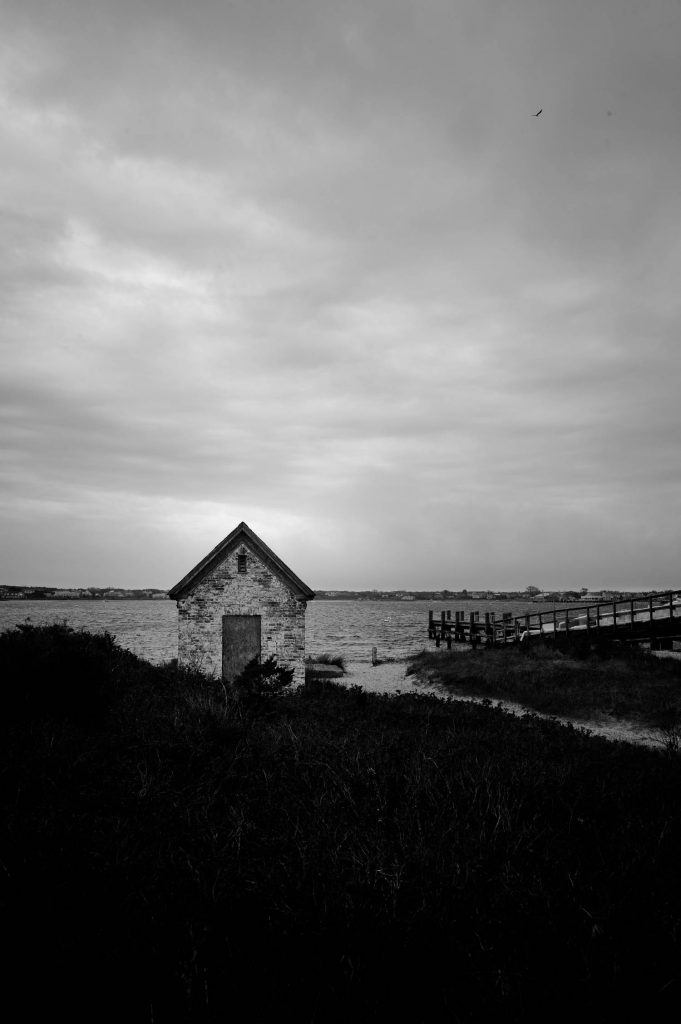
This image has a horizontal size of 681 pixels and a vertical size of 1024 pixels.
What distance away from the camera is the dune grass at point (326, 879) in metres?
2.78

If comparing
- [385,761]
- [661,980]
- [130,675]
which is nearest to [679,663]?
[385,761]

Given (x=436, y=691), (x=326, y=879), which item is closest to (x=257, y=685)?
(x=326, y=879)

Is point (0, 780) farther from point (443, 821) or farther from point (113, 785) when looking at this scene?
point (443, 821)

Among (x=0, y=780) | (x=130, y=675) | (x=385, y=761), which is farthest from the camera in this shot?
(x=130, y=675)

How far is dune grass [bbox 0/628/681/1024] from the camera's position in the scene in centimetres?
278

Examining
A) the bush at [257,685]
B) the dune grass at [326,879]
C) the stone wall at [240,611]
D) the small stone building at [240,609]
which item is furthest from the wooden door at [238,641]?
the dune grass at [326,879]

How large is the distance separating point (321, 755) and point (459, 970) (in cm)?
395

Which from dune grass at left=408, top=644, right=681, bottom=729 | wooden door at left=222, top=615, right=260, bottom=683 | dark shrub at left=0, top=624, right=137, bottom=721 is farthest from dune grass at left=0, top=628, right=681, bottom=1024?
wooden door at left=222, top=615, right=260, bottom=683

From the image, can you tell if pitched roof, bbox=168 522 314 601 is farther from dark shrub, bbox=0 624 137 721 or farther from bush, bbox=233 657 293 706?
dark shrub, bbox=0 624 137 721

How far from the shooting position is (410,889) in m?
3.75

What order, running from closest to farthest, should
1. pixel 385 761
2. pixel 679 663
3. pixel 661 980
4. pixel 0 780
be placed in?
pixel 661 980 < pixel 0 780 < pixel 385 761 < pixel 679 663

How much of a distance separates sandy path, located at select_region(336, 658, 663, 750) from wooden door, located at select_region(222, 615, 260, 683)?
13.4 ft

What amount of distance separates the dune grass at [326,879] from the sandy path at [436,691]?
5560 millimetres

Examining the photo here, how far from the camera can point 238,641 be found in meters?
17.4
